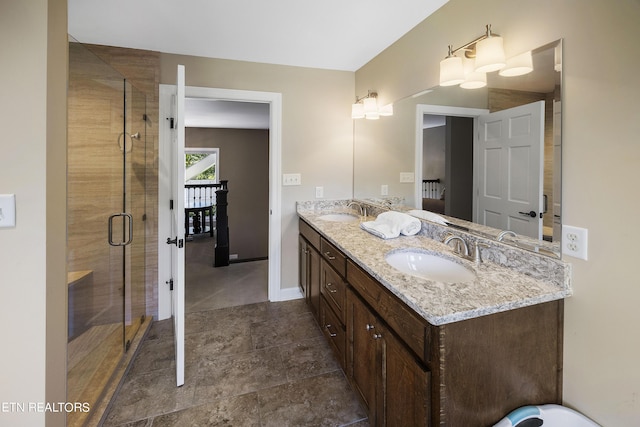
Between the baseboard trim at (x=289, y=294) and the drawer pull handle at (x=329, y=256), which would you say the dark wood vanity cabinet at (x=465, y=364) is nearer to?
the drawer pull handle at (x=329, y=256)

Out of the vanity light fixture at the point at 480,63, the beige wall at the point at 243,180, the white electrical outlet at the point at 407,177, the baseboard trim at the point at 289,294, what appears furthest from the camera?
the beige wall at the point at 243,180

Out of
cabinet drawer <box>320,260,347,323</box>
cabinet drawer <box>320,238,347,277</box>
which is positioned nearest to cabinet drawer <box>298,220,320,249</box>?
cabinet drawer <box>320,238,347,277</box>

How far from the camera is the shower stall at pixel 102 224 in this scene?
1.76m

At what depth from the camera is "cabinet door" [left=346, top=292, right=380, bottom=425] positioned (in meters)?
1.33

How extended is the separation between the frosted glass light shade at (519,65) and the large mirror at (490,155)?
0.06 ft

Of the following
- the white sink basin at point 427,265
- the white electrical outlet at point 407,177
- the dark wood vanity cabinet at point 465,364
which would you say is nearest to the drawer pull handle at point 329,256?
the white sink basin at point 427,265

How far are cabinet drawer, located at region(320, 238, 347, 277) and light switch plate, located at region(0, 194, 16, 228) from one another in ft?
4.53

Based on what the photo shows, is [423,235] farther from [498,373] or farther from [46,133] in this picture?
[46,133]

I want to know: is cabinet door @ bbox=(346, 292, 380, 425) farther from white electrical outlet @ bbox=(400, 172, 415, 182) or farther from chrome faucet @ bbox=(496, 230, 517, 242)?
white electrical outlet @ bbox=(400, 172, 415, 182)

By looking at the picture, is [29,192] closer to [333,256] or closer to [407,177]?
[333,256]

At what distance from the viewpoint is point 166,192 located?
8.36 feet

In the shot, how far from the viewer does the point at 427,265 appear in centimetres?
157

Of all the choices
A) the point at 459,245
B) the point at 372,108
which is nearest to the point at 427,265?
the point at 459,245

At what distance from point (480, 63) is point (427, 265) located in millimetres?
1018
